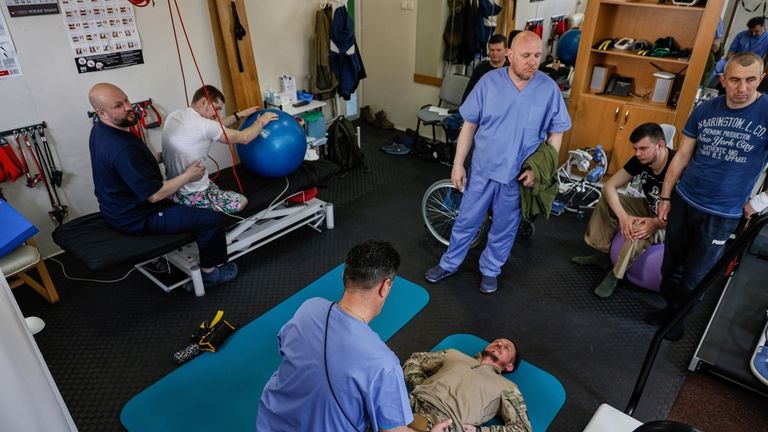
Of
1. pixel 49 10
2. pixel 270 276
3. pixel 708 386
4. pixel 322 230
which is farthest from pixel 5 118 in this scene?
pixel 708 386

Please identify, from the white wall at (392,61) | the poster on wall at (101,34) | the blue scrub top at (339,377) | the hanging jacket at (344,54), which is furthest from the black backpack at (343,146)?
the blue scrub top at (339,377)

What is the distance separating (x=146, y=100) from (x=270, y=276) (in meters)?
1.74

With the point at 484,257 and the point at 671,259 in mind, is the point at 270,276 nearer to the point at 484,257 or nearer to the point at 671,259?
the point at 484,257

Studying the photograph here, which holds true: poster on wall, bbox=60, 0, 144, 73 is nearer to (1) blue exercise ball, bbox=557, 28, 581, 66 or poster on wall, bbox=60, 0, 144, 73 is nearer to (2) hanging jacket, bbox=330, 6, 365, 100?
(2) hanging jacket, bbox=330, 6, 365, 100

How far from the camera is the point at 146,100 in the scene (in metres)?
3.77

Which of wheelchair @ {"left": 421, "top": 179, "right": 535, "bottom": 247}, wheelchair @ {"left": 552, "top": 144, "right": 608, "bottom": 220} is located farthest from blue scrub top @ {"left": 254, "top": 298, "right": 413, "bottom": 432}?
wheelchair @ {"left": 552, "top": 144, "right": 608, "bottom": 220}

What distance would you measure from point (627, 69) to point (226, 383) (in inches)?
174

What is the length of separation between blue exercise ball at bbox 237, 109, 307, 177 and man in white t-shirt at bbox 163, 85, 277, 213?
0.29 ft

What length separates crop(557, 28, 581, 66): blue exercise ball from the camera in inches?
251

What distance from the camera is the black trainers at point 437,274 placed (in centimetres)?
334

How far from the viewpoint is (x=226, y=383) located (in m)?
2.52

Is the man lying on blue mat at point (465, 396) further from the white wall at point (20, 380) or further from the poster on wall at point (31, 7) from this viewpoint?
the poster on wall at point (31, 7)

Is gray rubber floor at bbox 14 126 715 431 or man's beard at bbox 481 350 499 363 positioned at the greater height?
man's beard at bbox 481 350 499 363

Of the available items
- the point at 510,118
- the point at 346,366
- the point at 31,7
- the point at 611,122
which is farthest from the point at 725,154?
the point at 31,7
